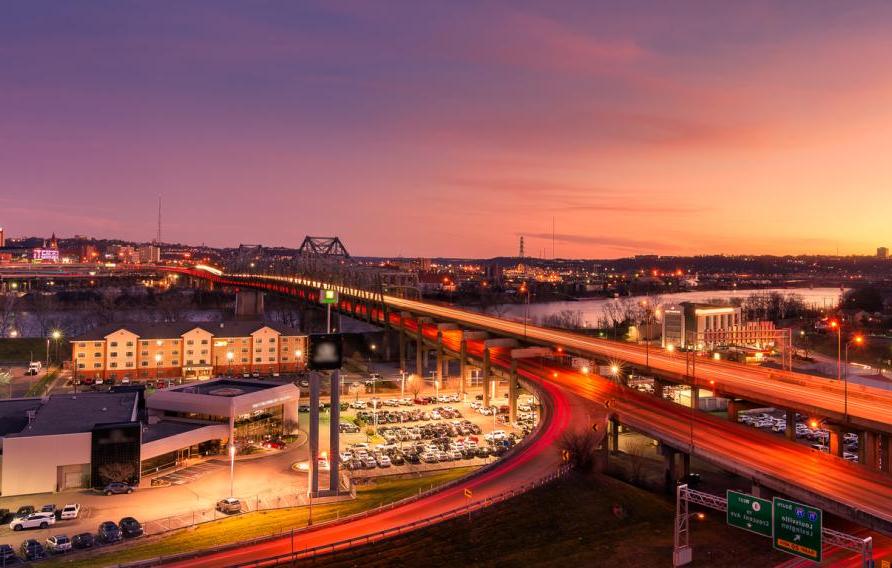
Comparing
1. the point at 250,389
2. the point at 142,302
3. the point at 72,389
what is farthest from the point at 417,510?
the point at 142,302

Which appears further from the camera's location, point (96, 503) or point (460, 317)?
point (460, 317)

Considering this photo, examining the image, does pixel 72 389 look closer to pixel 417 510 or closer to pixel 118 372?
pixel 118 372

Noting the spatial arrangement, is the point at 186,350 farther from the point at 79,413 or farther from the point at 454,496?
the point at 454,496

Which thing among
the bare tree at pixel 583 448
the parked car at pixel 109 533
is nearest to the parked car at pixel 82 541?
the parked car at pixel 109 533

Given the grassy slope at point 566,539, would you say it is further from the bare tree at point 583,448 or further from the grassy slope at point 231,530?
the grassy slope at point 231,530

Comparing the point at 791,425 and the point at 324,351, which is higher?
the point at 324,351

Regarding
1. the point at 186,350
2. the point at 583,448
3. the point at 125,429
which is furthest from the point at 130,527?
the point at 186,350
